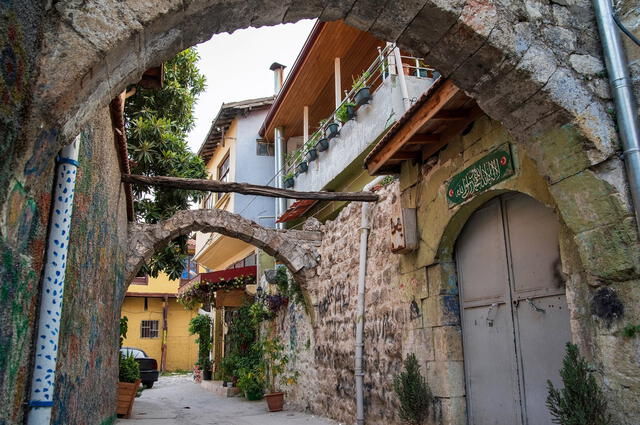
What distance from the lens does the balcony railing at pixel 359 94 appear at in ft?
27.0

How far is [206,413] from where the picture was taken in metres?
9.48

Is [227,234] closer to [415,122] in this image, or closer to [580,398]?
[415,122]

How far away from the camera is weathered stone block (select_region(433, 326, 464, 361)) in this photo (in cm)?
485

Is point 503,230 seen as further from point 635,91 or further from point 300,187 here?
point 300,187

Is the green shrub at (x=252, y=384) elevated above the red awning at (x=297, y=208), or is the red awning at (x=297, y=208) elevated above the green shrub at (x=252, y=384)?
the red awning at (x=297, y=208)

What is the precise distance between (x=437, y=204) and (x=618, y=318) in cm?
227

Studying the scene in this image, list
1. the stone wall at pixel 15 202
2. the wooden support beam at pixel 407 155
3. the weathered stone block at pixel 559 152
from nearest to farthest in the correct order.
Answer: the stone wall at pixel 15 202
the weathered stone block at pixel 559 152
the wooden support beam at pixel 407 155

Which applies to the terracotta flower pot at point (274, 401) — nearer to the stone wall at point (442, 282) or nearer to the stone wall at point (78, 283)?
the stone wall at point (442, 282)

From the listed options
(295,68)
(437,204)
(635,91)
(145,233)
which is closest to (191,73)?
(295,68)

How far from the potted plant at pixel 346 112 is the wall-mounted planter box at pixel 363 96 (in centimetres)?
36

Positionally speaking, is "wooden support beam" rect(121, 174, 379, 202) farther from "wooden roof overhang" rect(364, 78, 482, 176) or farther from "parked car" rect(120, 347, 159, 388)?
"parked car" rect(120, 347, 159, 388)

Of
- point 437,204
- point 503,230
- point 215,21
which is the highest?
point 215,21

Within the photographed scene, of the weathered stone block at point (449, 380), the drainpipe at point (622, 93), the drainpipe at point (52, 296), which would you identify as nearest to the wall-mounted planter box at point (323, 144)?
the weathered stone block at point (449, 380)

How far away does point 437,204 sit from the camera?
5.04 metres
